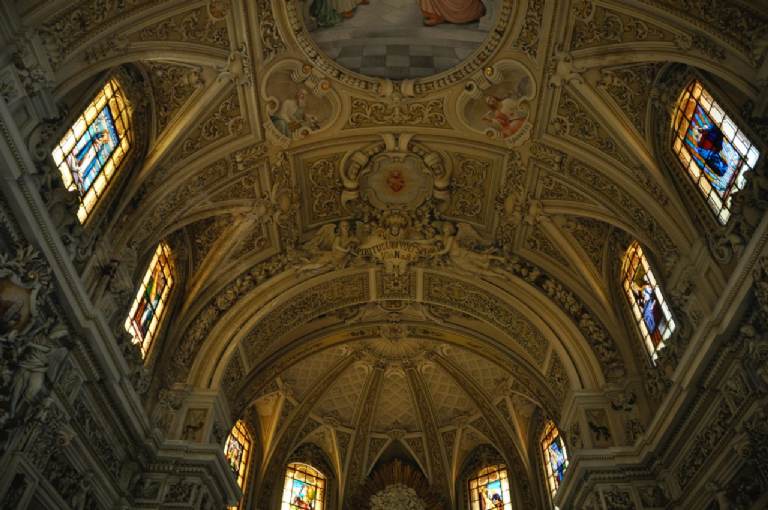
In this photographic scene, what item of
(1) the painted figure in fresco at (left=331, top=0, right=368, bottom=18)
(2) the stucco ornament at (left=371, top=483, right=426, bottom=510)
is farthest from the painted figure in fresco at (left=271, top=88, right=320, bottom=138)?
(2) the stucco ornament at (left=371, top=483, right=426, bottom=510)

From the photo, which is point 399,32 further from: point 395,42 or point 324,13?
point 324,13

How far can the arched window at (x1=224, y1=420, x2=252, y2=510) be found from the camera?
59.2 feet

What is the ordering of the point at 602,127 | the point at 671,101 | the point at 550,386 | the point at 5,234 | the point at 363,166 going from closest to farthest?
1. the point at 5,234
2. the point at 671,101
3. the point at 602,127
4. the point at 363,166
5. the point at 550,386

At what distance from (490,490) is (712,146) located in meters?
12.9

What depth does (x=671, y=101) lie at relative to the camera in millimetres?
11602

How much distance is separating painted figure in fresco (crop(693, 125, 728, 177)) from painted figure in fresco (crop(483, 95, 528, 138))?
3.30 m

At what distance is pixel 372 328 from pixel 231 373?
4479 mm

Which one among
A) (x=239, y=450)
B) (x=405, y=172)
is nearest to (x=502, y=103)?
(x=405, y=172)

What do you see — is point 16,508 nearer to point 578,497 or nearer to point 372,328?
point 578,497

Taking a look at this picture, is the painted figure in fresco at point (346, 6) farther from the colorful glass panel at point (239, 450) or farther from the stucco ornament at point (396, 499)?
the stucco ornament at point (396, 499)

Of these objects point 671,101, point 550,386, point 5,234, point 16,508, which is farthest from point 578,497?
point 5,234

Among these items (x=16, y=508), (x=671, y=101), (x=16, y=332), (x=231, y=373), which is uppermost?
(x=671, y=101)

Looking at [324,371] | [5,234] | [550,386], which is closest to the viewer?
[5,234]

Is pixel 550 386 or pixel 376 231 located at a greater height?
pixel 376 231
